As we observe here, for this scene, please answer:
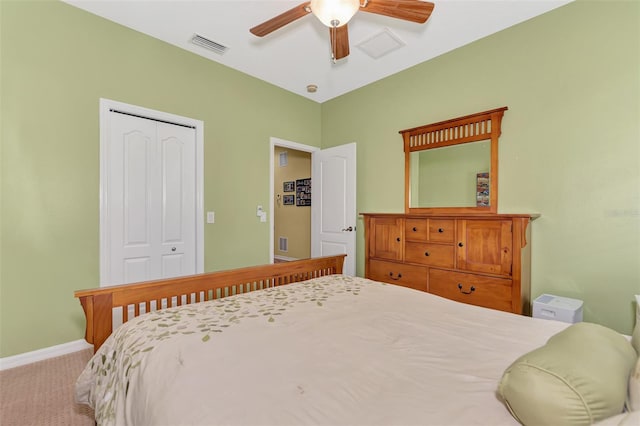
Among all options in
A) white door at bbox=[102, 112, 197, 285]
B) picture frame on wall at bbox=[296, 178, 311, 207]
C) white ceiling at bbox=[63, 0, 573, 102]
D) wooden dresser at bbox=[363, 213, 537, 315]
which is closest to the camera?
wooden dresser at bbox=[363, 213, 537, 315]

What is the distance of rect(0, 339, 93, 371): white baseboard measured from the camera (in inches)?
88.1

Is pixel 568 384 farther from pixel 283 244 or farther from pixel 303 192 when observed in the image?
pixel 283 244

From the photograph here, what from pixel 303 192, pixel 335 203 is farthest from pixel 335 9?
pixel 303 192

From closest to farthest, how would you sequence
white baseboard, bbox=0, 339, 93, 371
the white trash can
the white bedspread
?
the white bedspread
the white trash can
white baseboard, bbox=0, 339, 93, 371

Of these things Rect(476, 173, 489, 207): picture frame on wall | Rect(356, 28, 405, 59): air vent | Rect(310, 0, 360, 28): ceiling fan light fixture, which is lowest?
Rect(476, 173, 489, 207): picture frame on wall

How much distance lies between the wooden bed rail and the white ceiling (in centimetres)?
Answer: 216

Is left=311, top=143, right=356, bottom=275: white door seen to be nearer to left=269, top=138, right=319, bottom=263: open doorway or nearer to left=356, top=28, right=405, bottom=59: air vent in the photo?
left=356, top=28, right=405, bottom=59: air vent

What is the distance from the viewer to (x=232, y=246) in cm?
353

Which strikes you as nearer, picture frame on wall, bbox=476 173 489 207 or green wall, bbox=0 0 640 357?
green wall, bbox=0 0 640 357

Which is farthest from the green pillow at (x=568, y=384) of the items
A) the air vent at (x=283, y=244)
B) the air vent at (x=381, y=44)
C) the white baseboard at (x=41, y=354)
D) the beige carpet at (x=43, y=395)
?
the air vent at (x=283, y=244)

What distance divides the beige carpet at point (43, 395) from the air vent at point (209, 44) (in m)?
3.07

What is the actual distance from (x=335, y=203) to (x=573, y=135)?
2.54m

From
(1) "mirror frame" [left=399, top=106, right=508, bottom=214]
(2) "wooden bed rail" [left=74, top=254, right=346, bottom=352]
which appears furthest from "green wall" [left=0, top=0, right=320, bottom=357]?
(1) "mirror frame" [left=399, top=106, right=508, bottom=214]

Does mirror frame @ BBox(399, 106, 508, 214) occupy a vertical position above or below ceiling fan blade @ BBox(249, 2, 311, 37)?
below
